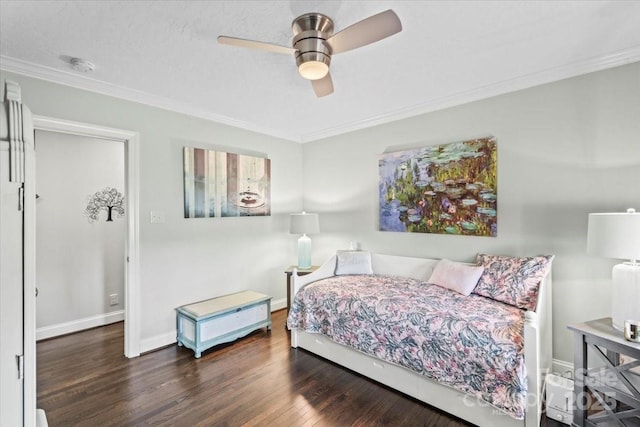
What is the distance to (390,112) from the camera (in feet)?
10.8

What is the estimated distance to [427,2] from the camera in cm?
159

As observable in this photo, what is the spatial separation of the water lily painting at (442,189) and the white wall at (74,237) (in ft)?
11.0

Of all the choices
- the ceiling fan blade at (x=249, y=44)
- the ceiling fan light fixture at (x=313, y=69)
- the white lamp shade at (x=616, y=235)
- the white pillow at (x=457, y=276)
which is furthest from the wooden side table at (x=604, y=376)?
the ceiling fan blade at (x=249, y=44)

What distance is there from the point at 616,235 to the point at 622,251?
93 mm

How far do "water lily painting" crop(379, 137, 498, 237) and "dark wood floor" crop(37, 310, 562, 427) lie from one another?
1.58 meters

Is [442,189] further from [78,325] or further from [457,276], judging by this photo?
[78,325]

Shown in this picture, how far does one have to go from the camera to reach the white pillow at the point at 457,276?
2.48 metres

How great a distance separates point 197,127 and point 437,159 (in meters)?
2.56

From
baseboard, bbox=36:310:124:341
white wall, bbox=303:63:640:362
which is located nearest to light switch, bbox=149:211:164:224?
baseboard, bbox=36:310:124:341

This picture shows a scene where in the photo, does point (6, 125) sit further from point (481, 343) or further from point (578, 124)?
point (578, 124)

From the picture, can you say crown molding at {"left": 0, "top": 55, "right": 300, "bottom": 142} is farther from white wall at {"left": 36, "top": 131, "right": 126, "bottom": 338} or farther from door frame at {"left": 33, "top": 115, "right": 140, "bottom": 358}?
white wall at {"left": 36, "top": 131, "right": 126, "bottom": 338}

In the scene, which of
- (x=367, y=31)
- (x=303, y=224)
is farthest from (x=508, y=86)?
(x=303, y=224)

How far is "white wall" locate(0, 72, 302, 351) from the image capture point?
8.25ft

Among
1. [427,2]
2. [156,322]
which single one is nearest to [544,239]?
[427,2]
